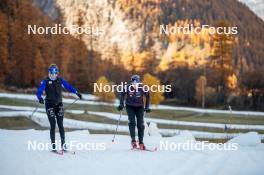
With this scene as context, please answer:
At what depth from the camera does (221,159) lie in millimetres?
11000

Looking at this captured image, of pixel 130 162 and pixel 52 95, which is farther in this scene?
pixel 52 95

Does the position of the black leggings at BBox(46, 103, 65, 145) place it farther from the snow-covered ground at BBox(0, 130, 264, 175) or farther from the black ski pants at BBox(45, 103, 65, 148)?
the snow-covered ground at BBox(0, 130, 264, 175)

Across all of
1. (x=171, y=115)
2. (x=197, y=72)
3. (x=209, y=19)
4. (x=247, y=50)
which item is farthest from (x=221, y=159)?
(x=209, y=19)

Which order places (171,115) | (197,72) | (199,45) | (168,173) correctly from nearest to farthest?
(168,173) → (171,115) → (197,72) → (199,45)

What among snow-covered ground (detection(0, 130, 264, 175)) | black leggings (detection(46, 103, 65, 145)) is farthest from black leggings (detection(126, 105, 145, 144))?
black leggings (detection(46, 103, 65, 145))

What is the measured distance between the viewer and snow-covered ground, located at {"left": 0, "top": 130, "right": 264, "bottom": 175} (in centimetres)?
909

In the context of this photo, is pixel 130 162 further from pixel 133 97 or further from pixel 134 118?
pixel 133 97

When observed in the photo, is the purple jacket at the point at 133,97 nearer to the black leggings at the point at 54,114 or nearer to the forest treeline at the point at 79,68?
the black leggings at the point at 54,114

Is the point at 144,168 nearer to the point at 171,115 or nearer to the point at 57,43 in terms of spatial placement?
the point at 171,115

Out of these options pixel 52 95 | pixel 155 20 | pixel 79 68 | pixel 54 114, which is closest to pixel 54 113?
pixel 54 114

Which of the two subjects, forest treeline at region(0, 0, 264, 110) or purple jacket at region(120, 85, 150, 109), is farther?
forest treeline at region(0, 0, 264, 110)

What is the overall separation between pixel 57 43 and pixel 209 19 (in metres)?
121

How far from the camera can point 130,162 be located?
10.2 m

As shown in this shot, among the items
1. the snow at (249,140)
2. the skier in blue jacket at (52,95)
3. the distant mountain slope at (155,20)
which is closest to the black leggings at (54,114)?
the skier in blue jacket at (52,95)
